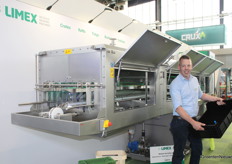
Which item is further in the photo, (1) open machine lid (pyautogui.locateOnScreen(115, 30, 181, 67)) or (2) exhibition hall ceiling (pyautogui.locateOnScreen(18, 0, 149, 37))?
(2) exhibition hall ceiling (pyautogui.locateOnScreen(18, 0, 149, 37))

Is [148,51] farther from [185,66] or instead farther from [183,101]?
[183,101]

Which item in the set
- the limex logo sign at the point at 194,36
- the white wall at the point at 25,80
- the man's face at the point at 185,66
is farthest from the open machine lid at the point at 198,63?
the limex logo sign at the point at 194,36

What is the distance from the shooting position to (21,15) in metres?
2.38

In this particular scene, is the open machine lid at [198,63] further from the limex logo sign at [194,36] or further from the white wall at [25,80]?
the limex logo sign at [194,36]

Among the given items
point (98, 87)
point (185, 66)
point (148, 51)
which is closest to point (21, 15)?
point (98, 87)

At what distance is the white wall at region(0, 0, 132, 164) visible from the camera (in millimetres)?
2223

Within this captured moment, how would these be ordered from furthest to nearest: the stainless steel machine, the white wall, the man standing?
the man standing → the white wall → the stainless steel machine

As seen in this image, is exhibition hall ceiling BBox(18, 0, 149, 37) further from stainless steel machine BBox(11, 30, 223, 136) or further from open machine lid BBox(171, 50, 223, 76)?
open machine lid BBox(171, 50, 223, 76)

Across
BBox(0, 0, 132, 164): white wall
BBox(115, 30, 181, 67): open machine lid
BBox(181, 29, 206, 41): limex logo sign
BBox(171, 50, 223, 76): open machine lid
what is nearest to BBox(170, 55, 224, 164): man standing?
BBox(115, 30, 181, 67): open machine lid

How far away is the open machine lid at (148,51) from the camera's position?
202 centimetres

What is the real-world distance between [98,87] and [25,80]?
103 centimetres

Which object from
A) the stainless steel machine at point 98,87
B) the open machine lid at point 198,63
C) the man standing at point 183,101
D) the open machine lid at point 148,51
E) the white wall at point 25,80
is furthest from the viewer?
the open machine lid at point 198,63

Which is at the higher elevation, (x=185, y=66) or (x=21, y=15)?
(x=21, y=15)

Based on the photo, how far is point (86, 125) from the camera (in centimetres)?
160
